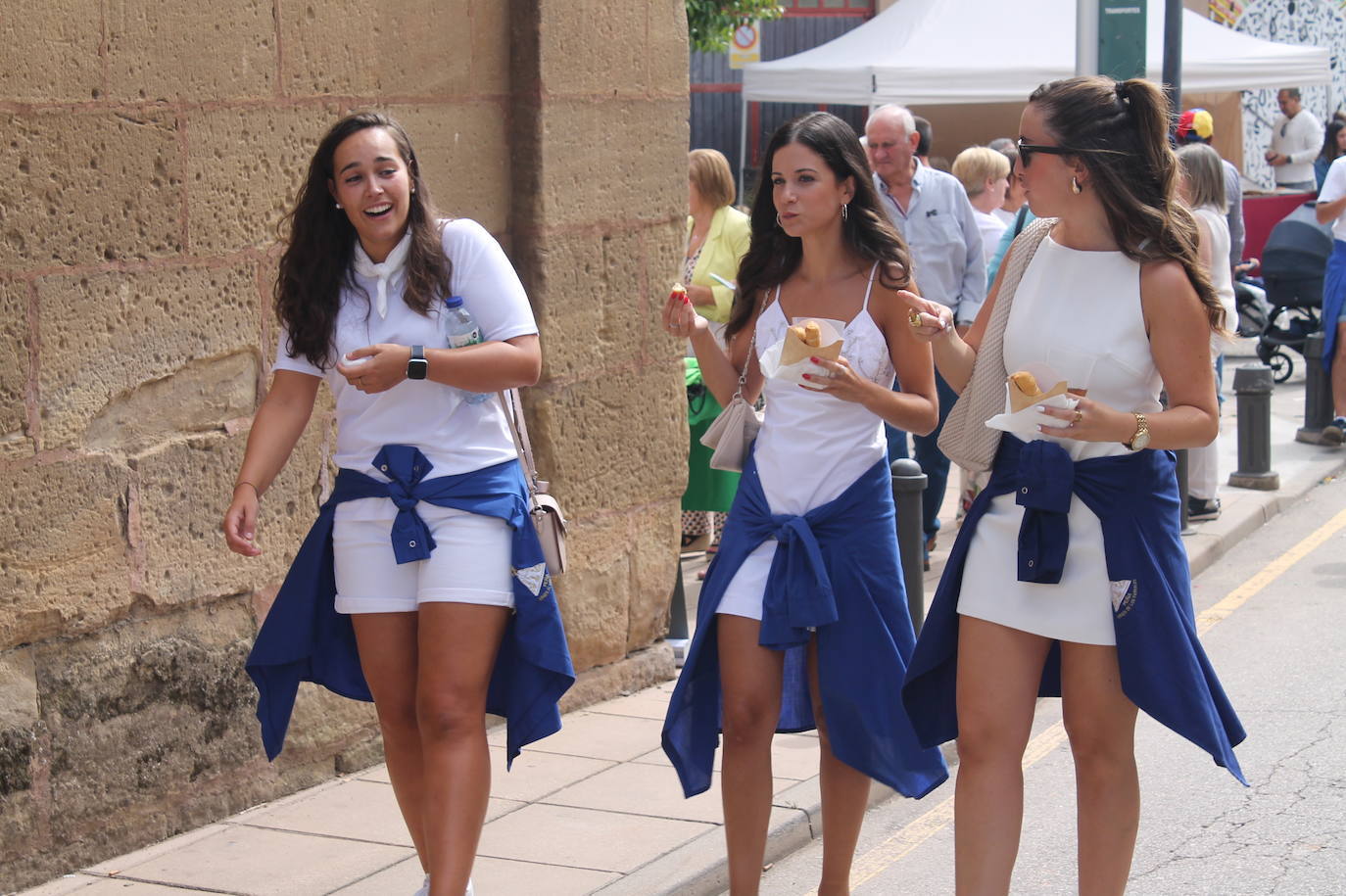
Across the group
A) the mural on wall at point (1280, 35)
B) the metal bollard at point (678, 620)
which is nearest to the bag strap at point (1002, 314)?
the metal bollard at point (678, 620)

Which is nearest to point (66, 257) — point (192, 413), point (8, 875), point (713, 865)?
point (192, 413)

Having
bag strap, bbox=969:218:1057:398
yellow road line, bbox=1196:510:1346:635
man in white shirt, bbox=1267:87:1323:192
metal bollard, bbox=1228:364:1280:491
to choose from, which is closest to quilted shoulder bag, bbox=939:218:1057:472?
bag strap, bbox=969:218:1057:398

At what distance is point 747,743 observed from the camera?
4.12 m

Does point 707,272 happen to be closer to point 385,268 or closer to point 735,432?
point 735,432

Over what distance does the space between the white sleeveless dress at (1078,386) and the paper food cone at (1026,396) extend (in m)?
0.17

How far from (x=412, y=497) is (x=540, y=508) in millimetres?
370

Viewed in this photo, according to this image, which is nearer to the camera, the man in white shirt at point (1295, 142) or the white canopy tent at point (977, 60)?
the white canopy tent at point (977, 60)

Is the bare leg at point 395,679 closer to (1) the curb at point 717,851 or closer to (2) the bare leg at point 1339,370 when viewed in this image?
(1) the curb at point 717,851

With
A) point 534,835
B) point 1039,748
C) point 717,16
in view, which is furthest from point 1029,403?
point 717,16

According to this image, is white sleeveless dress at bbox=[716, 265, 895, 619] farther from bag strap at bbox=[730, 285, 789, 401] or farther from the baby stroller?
the baby stroller

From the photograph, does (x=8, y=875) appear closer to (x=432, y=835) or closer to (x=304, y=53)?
(x=432, y=835)

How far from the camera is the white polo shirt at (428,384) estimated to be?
159 inches

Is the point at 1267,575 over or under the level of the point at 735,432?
under

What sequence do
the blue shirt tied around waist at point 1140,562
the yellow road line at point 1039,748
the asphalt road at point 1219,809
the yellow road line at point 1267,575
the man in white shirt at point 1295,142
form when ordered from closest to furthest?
the blue shirt tied around waist at point 1140,562 < the asphalt road at point 1219,809 < the yellow road line at point 1039,748 < the yellow road line at point 1267,575 < the man in white shirt at point 1295,142
